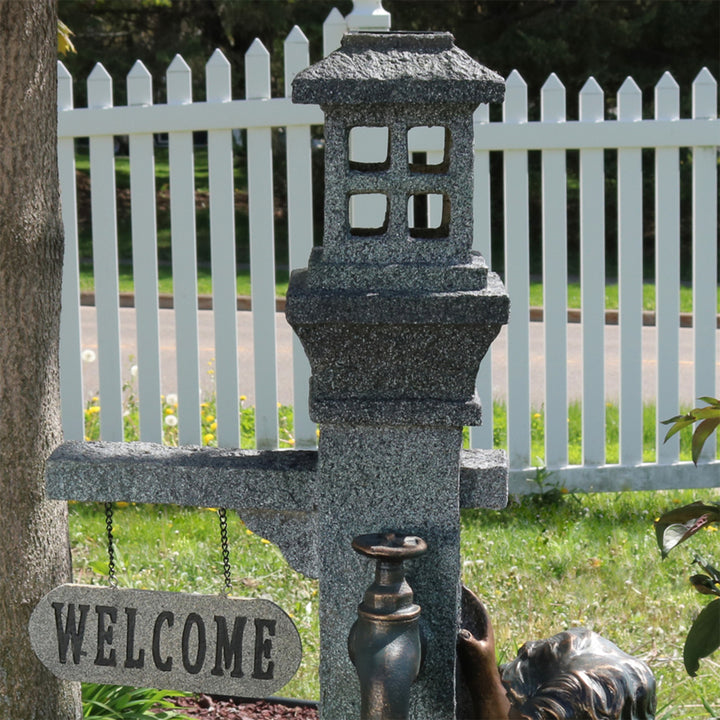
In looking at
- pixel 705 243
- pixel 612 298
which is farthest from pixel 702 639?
pixel 612 298

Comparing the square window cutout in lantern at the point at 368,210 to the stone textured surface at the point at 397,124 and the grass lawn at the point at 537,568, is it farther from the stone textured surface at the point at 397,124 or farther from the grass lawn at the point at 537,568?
the stone textured surface at the point at 397,124

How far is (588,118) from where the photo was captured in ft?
14.9

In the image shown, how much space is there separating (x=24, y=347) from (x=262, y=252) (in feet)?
6.73

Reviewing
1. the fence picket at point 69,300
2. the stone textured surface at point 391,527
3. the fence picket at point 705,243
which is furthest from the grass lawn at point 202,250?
the stone textured surface at point 391,527

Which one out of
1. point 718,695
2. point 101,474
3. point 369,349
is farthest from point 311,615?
point 369,349

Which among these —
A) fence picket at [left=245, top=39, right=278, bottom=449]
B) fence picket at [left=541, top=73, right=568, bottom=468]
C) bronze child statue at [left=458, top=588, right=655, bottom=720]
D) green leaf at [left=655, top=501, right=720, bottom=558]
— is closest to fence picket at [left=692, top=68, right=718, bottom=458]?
fence picket at [left=541, top=73, right=568, bottom=468]

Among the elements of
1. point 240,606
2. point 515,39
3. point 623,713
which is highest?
point 515,39

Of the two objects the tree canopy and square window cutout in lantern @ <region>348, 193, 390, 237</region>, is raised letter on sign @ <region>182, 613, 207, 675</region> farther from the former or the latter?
the tree canopy

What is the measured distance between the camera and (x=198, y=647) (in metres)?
2.28

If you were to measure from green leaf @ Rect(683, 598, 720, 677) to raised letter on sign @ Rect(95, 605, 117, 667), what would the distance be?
3.90 ft

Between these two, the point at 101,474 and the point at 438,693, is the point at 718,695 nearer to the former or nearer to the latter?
the point at 438,693

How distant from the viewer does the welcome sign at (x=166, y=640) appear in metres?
2.25

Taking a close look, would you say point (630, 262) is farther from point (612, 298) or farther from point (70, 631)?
point (612, 298)

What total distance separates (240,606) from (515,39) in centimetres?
1228
